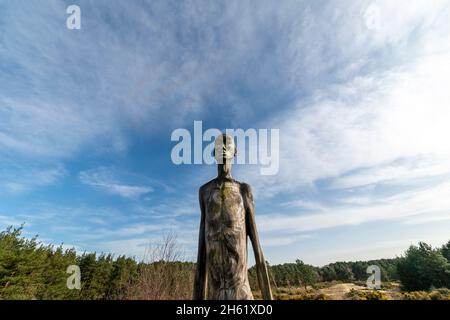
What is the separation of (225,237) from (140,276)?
11811 millimetres

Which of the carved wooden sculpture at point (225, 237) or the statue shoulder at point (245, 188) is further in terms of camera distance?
the statue shoulder at point (245, 188)

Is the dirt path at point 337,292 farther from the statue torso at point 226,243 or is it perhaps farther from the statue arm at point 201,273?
the statue torso at point 226,243

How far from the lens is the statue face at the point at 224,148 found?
340cm

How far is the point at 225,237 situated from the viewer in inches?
120

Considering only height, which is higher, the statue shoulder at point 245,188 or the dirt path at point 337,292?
the statue shoulder at point 245,188

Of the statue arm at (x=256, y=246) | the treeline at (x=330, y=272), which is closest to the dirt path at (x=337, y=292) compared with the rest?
the treeline at (x=330, y=272)

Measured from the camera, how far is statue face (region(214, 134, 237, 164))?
340 cm

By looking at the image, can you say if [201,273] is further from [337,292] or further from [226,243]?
[337,292]

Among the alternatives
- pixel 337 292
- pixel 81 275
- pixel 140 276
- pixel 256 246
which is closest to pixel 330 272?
pixel 337 292

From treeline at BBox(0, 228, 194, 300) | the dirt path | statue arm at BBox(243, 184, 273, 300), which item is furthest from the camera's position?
the dirt path


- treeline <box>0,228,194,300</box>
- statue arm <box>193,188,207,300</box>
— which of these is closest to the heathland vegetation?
treeline <box>0,228,194,300</box>

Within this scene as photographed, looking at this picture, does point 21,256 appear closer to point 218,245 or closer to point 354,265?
point 218,245

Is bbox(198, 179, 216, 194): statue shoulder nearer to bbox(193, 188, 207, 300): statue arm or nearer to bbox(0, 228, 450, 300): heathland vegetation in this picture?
bbox(193, 188, 207, 300): statue arm

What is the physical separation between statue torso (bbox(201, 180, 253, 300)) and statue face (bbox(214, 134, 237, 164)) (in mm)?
340
